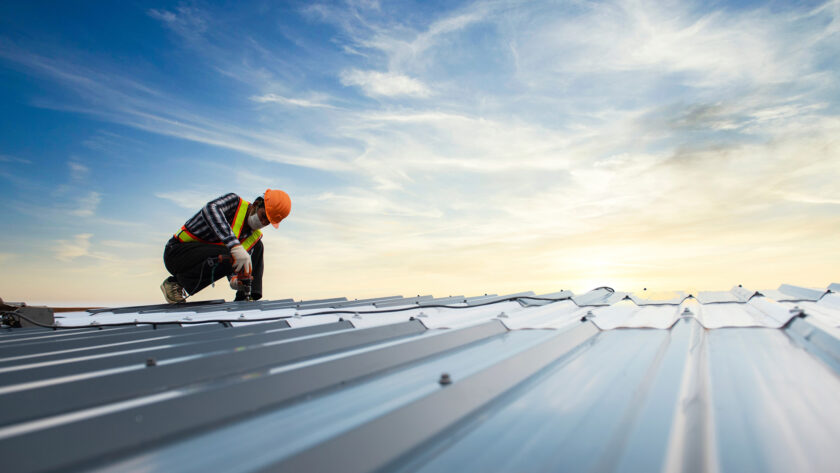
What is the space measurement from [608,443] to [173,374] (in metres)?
1.35

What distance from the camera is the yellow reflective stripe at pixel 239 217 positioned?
6008 mm

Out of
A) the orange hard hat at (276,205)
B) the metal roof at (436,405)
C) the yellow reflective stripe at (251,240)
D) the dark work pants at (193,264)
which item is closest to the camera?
the metal roof at (436,405)

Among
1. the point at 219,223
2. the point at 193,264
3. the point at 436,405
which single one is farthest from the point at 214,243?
the point at 436,405

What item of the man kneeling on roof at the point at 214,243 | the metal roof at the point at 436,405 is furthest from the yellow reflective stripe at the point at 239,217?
the metal roof at the point at 436,405

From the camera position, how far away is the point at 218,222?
223 inches

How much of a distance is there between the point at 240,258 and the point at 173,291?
137cm

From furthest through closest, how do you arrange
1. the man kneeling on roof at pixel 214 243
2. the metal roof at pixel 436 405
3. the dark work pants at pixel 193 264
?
the dark work pants at pixel 193 264, the man kneeling on roof at pixel 214 243, the metal roof at pixel 436 405

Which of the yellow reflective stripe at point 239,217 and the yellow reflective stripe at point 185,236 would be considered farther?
the yellow reflective stripe at point 185,236

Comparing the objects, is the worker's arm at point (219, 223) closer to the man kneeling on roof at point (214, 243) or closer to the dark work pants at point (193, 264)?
the man kneeling on roof at point (214, 243)

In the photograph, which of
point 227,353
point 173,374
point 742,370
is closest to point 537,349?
point 742,370

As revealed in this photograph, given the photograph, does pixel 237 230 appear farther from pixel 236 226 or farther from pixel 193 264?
pixel 193 264

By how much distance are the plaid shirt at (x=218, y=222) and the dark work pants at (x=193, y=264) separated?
6.4 inches

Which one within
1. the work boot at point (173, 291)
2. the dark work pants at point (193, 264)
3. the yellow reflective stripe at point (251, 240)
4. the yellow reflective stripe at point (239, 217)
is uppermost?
the yellow reflective stripe at point (239, 217)

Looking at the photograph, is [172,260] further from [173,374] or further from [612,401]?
[612,401]
